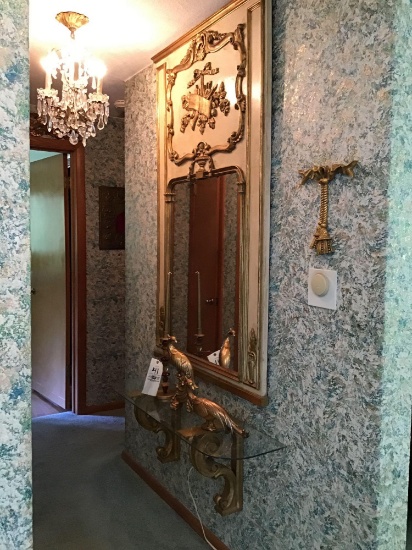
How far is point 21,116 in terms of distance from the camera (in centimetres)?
93

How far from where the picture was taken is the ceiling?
1960 millimetres

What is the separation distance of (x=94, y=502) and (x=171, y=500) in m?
0.41

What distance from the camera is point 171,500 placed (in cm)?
250

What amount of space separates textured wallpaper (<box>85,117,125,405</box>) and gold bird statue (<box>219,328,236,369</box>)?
1902mm

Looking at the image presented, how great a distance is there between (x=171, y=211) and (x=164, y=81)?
0.64m

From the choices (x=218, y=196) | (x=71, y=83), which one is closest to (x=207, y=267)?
(x=218, y=196)

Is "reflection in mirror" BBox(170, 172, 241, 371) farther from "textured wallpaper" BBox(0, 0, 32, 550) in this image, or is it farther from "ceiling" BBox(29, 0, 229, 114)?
"textured wallpaper" BBox(0, 0, 32, 550)

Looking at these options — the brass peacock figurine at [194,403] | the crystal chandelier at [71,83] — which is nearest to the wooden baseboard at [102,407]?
the brass peacock figurine at [194,403]

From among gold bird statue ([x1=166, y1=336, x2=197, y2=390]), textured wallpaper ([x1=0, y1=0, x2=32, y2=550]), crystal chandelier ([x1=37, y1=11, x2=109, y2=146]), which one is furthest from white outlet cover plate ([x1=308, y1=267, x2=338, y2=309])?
crystal chandelier ([x1=37, y1=11, x2=109, y2=146])

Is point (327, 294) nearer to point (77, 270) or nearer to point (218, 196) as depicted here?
point (218, 196)

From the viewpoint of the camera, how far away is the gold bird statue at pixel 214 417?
6.11ft

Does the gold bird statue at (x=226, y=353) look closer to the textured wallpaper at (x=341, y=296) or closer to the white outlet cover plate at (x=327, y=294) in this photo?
the textured wallpaper at (x=341, y=296)

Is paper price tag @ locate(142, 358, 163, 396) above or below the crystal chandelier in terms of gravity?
below

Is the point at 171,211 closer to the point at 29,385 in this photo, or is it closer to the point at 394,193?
the point at 394,193
